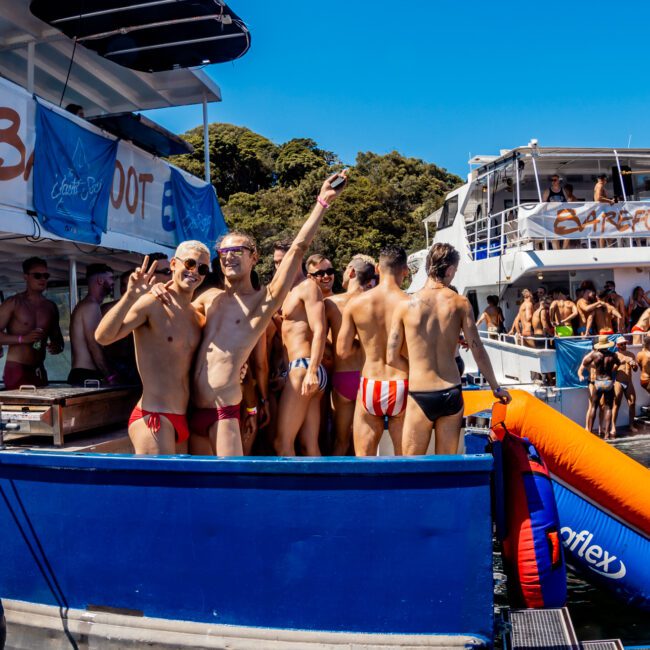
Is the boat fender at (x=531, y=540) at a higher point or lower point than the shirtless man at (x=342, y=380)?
lower

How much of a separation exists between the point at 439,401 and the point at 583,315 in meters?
9.85

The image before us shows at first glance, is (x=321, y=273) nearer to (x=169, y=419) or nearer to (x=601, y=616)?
(x=169, y=419)

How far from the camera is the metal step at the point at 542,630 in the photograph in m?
3.16

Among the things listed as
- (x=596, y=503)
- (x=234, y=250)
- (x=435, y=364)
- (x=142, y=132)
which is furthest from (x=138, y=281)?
(x=142, y=132)

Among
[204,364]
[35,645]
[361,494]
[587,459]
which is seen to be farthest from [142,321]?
[587,459]

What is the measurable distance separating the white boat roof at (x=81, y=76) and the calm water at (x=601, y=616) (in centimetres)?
717

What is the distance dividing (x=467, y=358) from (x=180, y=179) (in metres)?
9.01

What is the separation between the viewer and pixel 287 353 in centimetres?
461

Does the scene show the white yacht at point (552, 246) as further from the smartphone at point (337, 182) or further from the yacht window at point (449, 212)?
the smartphone at point (337, 182)

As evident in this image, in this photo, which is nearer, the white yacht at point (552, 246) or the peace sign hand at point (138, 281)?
the peace sign hand at point (138, 281)

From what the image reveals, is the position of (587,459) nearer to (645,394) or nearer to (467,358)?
(645,394)

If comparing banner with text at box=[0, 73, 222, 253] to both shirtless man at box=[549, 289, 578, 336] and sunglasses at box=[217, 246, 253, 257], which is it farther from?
shirtless man at box=[549, 289, 578, 336]

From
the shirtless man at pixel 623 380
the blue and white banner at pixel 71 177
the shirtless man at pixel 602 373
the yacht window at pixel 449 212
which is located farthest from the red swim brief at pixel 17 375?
the yacht window at pixel 449 212

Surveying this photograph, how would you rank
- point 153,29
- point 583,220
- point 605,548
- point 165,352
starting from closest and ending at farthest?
1. point 165,352
2. point 605,548
3. point 153,29
4. point 583,220
